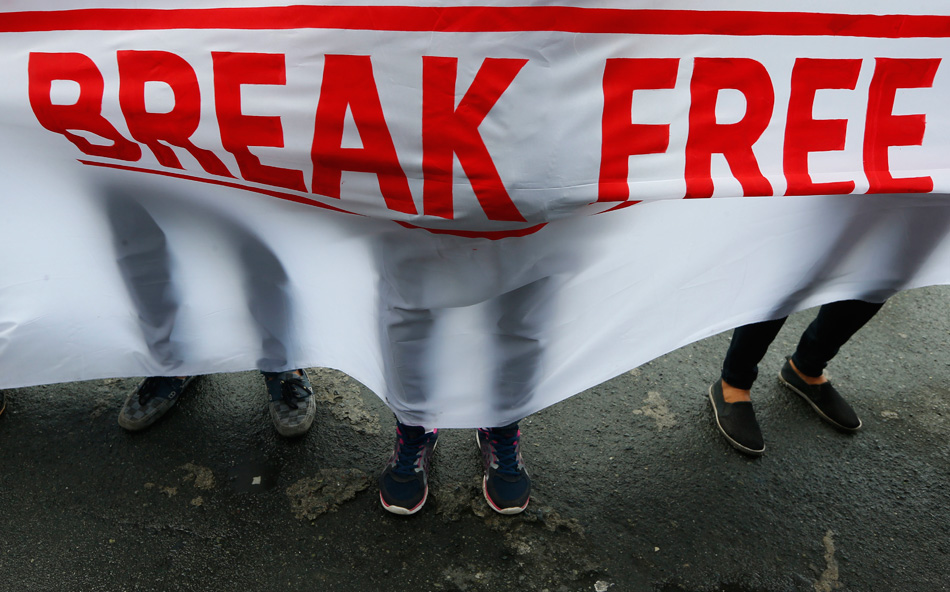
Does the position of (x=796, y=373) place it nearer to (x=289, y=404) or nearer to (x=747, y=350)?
(x=747, y=350)

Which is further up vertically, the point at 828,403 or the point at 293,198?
the point at 293,198

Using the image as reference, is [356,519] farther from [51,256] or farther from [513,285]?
[51,256]

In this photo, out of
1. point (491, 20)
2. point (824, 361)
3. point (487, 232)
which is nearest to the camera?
point (491, 20)

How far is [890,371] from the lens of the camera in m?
Result: 2.62

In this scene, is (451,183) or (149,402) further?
A: (149,402)

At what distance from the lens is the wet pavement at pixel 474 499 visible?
1823mm

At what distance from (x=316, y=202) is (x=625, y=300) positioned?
0.79m

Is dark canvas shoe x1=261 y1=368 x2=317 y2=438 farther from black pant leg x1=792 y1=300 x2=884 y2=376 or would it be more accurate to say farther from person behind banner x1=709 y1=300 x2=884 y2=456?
black pant leg x1=792 y1=300 x2=884 y2=376

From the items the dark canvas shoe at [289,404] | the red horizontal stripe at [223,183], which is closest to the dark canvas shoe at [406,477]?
the dark canvas shoe at [289,404]

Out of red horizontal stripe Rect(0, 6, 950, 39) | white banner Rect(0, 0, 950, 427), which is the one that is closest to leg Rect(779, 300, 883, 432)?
white banner Rect(0, 0, 950, 427)

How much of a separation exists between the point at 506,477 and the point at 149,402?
4.12 ft

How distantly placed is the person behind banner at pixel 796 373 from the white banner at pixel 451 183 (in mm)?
274

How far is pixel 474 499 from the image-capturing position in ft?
6.63

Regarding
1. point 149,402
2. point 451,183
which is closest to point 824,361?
point 451,183
